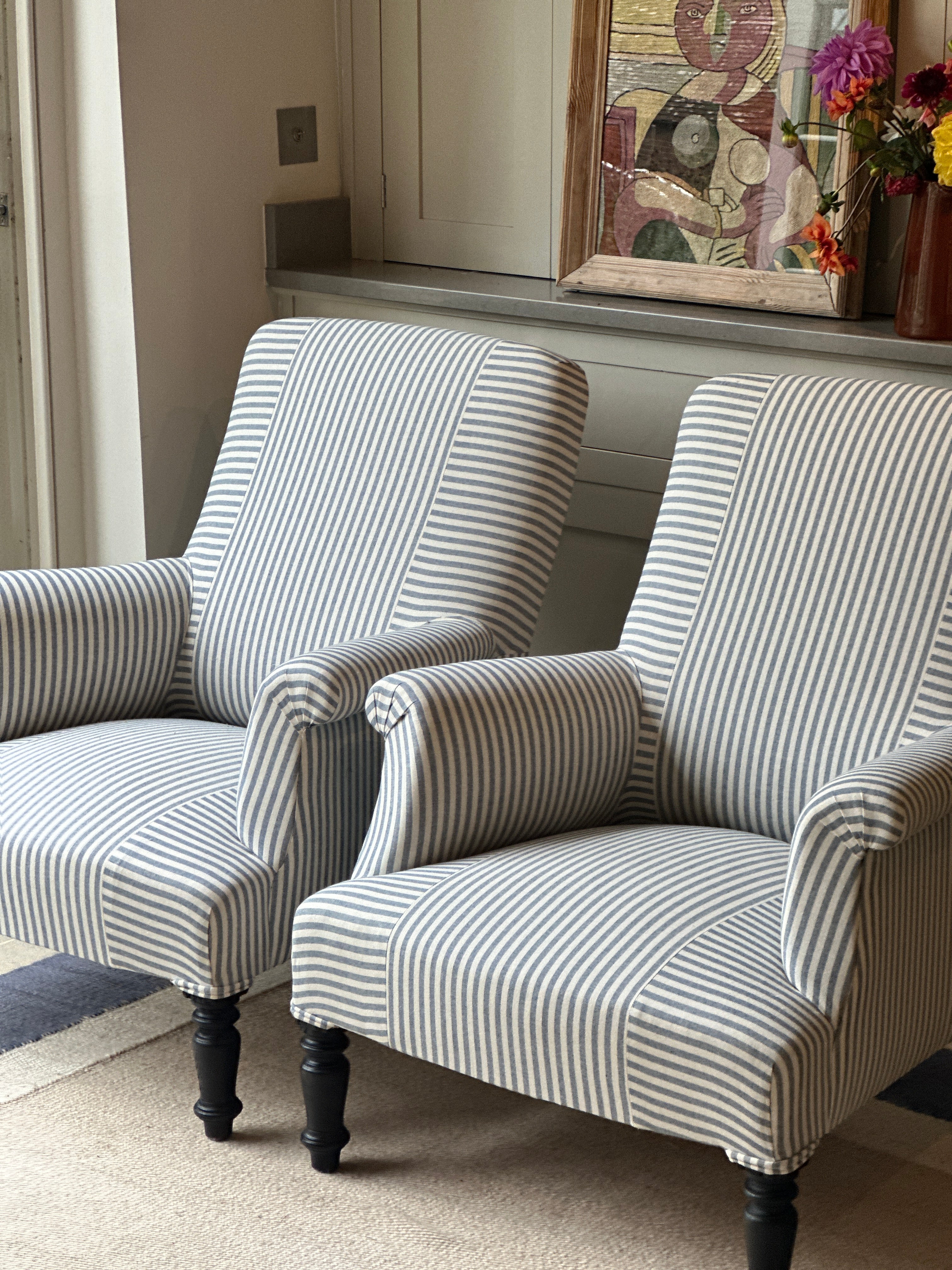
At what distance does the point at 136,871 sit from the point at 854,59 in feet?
4.55

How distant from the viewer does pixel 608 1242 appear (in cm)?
175

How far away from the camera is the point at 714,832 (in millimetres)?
1905

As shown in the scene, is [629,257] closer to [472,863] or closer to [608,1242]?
[472,863]

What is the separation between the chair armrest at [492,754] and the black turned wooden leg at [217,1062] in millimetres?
240

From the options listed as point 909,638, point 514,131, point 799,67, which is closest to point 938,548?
point 909,638

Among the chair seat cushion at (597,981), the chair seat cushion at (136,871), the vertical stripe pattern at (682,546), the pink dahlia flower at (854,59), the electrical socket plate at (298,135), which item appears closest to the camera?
the chair seat cushion at (597,981)

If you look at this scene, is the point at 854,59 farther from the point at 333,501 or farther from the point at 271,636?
the point at 271,636

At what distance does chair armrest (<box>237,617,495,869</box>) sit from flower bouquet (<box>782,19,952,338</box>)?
0.92 metres

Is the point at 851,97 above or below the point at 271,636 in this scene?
above

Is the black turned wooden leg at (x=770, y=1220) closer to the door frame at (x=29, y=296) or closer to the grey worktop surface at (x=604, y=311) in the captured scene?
the grey worktop surface at (x=604, y=311)

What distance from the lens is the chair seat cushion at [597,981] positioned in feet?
4.86

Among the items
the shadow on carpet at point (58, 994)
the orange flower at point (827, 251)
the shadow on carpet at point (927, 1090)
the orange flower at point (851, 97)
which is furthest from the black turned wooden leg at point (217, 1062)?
the orange flower at point (851, 97)

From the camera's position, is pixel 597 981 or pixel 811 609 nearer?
pixel 597 981

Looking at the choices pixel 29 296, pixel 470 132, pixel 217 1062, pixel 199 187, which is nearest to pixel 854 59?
pixel 470 132
